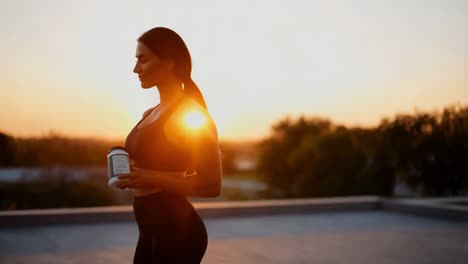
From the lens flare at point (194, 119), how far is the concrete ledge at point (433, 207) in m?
8.72

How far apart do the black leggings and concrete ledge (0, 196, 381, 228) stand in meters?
7.46

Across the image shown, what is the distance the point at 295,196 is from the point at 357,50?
1283 centimetres

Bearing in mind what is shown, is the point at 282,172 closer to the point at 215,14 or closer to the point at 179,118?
the point at 215,14

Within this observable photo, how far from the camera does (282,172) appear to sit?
110ft

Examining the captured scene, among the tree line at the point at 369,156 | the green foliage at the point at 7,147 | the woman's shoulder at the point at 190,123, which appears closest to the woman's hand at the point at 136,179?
the woman's shoulder at the point at 190,123

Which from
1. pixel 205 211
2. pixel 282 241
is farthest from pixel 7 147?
pixel 282 241

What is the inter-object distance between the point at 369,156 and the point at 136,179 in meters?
24.4

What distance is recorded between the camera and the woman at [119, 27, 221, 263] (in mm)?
2168

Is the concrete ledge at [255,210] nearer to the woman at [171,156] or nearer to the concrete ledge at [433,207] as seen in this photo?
the concrete ledge at [433,207]

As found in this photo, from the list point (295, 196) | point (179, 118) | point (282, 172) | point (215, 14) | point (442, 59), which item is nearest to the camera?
point (179, 118)

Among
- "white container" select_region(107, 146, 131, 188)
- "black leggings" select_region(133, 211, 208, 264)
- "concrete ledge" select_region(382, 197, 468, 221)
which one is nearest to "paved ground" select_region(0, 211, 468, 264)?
"concrete ledge" select_region(382, 197, 468, 221)

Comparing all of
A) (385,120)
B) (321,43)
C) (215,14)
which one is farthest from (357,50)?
(215,14)

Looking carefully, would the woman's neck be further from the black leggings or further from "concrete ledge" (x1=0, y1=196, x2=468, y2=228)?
"concrete ledge" (x1=0, y1=196, x2=468, y2=228)

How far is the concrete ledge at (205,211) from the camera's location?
30.3ft
